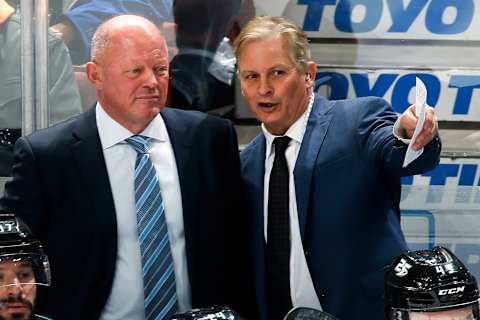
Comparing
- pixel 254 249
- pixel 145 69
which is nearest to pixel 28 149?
pixel 145 69

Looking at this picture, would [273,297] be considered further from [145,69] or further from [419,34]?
[419,34]

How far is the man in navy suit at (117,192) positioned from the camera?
376 cm

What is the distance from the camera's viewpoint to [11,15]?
5.10 m

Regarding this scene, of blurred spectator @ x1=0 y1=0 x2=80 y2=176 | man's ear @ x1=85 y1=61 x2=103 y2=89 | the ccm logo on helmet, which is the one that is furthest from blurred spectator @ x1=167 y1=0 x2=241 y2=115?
the ccm logo on helmet

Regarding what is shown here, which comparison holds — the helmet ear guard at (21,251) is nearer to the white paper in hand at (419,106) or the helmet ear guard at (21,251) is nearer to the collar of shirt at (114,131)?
the collar of shirt at (114,131)

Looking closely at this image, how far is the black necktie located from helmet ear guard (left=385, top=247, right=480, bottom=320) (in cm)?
58

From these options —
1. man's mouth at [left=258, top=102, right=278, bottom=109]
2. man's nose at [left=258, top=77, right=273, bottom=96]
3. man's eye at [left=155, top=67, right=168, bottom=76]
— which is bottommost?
man's mouth at [left=258, top=102, right=278, bottom=109]

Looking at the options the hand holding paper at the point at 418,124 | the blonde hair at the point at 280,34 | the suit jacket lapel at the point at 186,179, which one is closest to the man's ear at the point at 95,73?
the suit jacket lapel at the point at 186,179

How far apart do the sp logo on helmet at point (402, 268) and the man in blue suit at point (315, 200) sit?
50cm

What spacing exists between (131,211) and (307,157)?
21.5 inches

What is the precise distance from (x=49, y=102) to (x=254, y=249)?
1.52 meters

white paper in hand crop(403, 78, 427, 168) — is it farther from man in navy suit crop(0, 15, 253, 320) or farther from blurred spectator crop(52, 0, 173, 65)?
blurred spectator crop(52, 0, 173, 65)

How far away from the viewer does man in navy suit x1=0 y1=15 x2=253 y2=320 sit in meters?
3.76

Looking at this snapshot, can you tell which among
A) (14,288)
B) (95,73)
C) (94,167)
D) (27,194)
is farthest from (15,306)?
(95,73)
